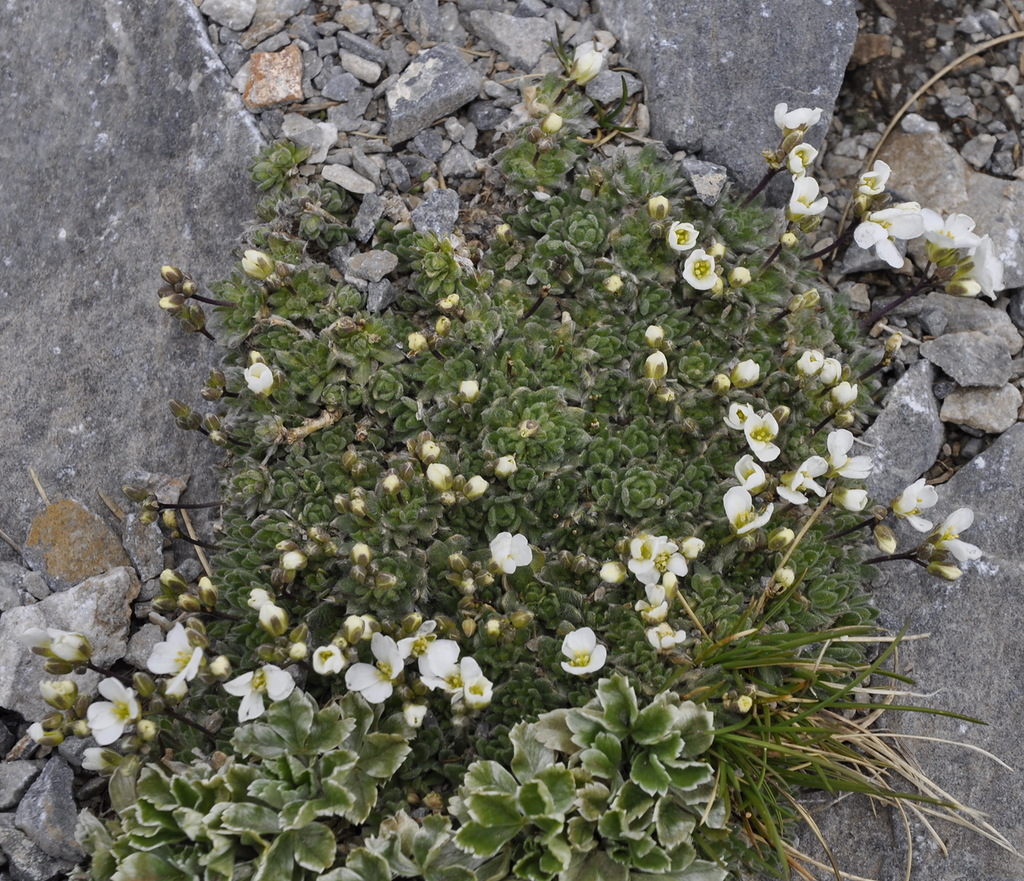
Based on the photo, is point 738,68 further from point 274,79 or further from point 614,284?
point 274,79

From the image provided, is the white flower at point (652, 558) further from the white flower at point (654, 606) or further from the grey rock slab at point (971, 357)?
the grey rock slab at point (971, 357)

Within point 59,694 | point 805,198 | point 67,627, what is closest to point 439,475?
point 59,694

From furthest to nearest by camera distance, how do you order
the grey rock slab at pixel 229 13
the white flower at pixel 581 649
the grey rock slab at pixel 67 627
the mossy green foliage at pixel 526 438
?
the grey rock slab at pixel 229 13 < the grey rock slab at pixel 67 627 < the mossy green foliage at pixel 526 438 < the white flower at pixel 581 649

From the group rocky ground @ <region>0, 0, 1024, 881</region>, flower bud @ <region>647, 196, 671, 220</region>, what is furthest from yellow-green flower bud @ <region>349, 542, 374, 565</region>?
flower bud @ <region>647, 196, 671, 220</region>

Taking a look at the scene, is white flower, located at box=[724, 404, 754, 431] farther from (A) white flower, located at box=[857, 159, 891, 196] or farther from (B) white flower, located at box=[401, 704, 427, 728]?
(B) white flower, located at box=[401, 704, 427, 728]

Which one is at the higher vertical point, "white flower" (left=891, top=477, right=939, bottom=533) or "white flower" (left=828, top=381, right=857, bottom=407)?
"white flower" (left=828, top=381, right=857, bottom=407)

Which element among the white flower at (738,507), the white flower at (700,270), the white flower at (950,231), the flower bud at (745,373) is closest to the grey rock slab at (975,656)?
the white flower at (738,507)
